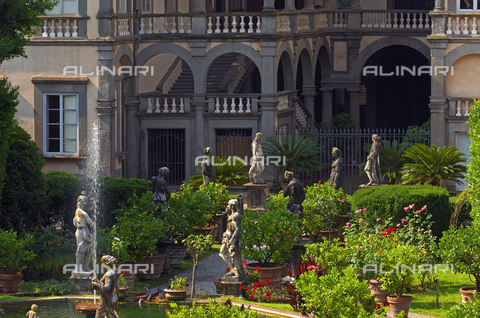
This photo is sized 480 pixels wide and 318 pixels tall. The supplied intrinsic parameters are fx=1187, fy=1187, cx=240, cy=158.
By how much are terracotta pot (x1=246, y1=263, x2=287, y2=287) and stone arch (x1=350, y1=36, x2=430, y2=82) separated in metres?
17.6

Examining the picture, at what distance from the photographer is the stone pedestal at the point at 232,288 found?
2266 centimetres

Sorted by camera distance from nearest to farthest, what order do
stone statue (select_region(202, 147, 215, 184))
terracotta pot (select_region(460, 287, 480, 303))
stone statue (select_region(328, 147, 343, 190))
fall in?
terracotta pot (select_region(460, 287, 480, 303)), stone statue (select_region(328, 147, 343, 190)), stone statue (select_region(202, 147, 215, 184))

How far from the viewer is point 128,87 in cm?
3528

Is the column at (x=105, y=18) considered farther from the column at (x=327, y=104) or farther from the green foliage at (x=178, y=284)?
the green foliage at (x=178, y=284)

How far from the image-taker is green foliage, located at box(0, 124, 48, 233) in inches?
1062

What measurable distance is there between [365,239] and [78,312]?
5.70 m

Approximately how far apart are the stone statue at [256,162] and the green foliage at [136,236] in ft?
17.4

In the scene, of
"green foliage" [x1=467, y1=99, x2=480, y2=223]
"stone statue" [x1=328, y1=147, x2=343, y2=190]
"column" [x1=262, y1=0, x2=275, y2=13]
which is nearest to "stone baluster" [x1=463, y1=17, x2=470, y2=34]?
"column" [x1=262, y1=0, x2=275, y2=13]

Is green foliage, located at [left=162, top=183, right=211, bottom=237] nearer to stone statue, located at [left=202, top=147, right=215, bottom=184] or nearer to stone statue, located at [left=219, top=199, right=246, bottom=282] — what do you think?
stone statue, located at [left=202, top=147, right=215, bottom=184]

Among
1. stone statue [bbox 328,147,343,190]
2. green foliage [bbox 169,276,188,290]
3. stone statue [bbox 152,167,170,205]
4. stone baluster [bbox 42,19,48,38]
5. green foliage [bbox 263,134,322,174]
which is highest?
stone baluster [bbox 42,19,48,38]

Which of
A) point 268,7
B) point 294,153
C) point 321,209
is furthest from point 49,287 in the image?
point 268,7

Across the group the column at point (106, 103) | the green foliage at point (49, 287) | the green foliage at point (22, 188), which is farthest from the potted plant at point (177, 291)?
the column at point (106, 103)

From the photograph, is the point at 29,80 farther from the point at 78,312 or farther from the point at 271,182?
the point at 78,312

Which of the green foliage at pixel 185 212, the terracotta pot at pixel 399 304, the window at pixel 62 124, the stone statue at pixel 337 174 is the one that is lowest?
the terracotta pot at pixel 399 304
